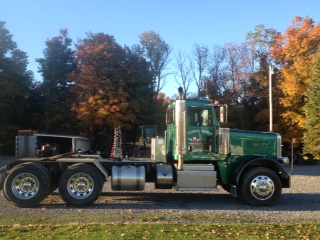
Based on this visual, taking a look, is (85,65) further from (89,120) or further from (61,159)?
(61,159)

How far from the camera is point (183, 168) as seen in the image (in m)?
12.6

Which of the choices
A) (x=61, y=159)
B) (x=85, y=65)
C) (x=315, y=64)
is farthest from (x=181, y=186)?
(x=85, y=65)

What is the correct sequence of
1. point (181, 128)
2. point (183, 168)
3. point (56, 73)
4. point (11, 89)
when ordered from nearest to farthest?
1. point (181, 128)
2. point (183, 168)
3. point (11, 89)
4. point (56, 73)

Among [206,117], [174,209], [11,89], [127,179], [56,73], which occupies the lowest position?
[174,209]

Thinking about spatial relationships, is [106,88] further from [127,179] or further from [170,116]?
[127,179]

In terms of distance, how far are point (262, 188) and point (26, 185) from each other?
6736 millimetres

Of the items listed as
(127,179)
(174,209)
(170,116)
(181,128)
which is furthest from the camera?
(170,116)

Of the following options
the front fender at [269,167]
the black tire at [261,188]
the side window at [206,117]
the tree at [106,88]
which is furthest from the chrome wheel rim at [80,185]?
the tree at [106,88]

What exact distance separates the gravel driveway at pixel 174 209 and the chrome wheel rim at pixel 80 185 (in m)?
0.46

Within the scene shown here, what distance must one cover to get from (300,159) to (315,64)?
1240 cm

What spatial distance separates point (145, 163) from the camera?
1286 cm

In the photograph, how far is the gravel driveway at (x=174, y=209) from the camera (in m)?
10.0

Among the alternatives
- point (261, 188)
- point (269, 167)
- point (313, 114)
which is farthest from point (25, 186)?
point (313, 114)

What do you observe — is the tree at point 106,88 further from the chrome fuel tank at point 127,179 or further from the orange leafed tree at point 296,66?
the chrome fuel tank at point 127,179
